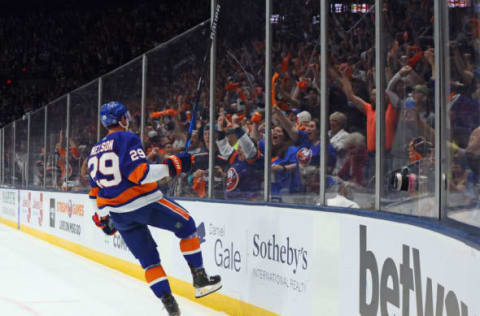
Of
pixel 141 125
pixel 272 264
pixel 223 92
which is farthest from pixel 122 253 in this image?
pixel 272 264

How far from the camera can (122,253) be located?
6832mm

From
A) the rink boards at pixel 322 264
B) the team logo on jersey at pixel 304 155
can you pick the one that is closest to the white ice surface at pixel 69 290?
the rink boards at pixel 322 264

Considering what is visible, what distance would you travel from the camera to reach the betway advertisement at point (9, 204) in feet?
Result: 42.3

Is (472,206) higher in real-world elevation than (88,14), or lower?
lower

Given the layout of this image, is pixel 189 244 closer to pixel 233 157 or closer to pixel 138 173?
pixel 138 173

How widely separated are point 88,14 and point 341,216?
2035cm

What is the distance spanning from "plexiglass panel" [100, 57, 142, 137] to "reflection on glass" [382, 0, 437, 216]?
4200 millimetres

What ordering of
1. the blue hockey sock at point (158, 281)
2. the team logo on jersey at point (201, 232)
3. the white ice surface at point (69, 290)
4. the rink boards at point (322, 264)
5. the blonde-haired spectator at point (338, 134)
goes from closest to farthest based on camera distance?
1. the rink boards at point (322, 264)
2. the blonde-haired spectator at point (338, 134)
3. the blue hockey sock at point (158, 281)
4. the white ice surface at point (69, 290)
5. the team logo on jersey at point (201, 232)

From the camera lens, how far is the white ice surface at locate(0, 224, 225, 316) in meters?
4.79

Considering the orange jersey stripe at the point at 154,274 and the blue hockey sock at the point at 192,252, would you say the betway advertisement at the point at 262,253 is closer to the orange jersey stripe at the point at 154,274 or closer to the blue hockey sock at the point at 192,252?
the blue hockey sock at the point at 192,252

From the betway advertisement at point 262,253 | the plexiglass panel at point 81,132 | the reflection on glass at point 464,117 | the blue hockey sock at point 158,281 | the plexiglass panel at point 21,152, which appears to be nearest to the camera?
the reflection on glass at point 464,117

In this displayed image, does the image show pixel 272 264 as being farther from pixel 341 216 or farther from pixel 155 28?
pixel 155 28

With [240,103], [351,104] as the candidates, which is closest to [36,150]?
[240,103]

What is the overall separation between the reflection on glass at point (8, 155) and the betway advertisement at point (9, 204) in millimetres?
239
